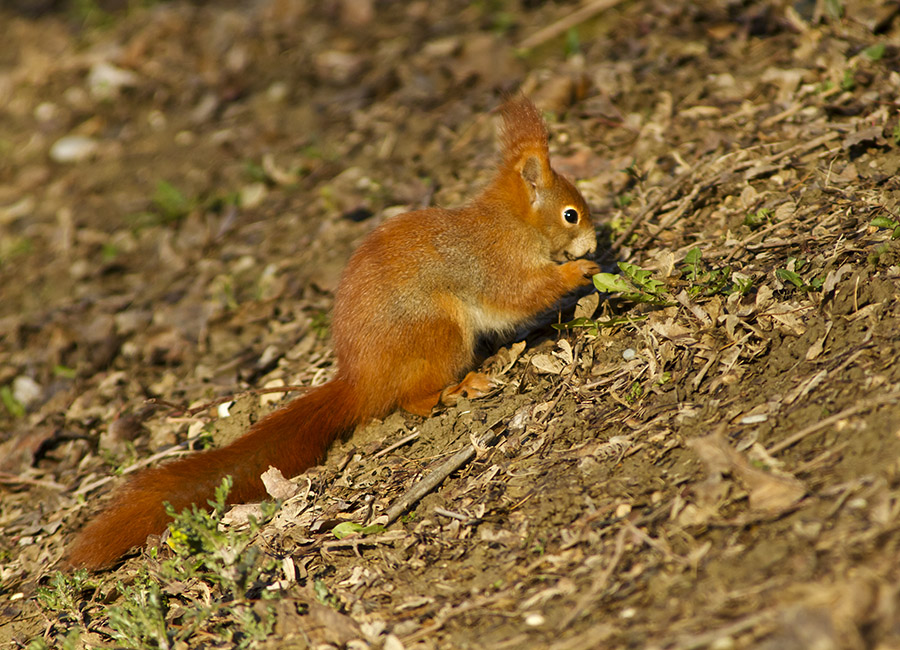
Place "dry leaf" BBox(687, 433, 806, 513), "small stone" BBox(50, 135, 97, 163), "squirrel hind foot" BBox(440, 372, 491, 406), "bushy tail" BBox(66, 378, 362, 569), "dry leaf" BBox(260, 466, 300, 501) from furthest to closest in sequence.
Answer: "small stone" BBox(50, 135, 97, 163) < "squirrel hind foot" BBox(440, 372, 491, 406) < "dry leaf" BBox(260, 466, 300, 501) < "bushy tail" BBox(66, 378, 362, 569) < "dry leaf" BBox(687, 433, 806, 513)

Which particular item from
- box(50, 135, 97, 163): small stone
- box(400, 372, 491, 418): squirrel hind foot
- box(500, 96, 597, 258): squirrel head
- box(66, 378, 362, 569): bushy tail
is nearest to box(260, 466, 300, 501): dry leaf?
box(66, 378, 362, 569): bushy tail

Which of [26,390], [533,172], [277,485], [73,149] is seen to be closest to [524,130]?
[533,172]

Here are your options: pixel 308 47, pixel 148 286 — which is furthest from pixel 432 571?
pixel 308 47

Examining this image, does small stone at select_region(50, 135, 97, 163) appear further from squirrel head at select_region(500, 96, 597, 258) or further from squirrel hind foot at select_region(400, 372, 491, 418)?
squirrel hind foot at select_region(400, 372, 491, 418)

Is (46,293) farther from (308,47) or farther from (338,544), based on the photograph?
(338,544)

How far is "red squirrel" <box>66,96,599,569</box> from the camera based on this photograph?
11.8 feet

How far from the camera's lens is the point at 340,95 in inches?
284

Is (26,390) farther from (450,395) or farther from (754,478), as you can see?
(754,478)

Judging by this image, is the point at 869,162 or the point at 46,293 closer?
the point at 869,162

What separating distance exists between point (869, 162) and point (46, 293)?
5825 mm

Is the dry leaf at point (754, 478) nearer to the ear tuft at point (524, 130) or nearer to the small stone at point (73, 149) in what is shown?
the ear tuft at point (524, 130)

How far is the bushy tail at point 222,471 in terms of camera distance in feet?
11.4

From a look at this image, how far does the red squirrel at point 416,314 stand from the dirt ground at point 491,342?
0.19m

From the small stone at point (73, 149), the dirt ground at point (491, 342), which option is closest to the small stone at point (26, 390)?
the dirt ground at point (491, 342)
